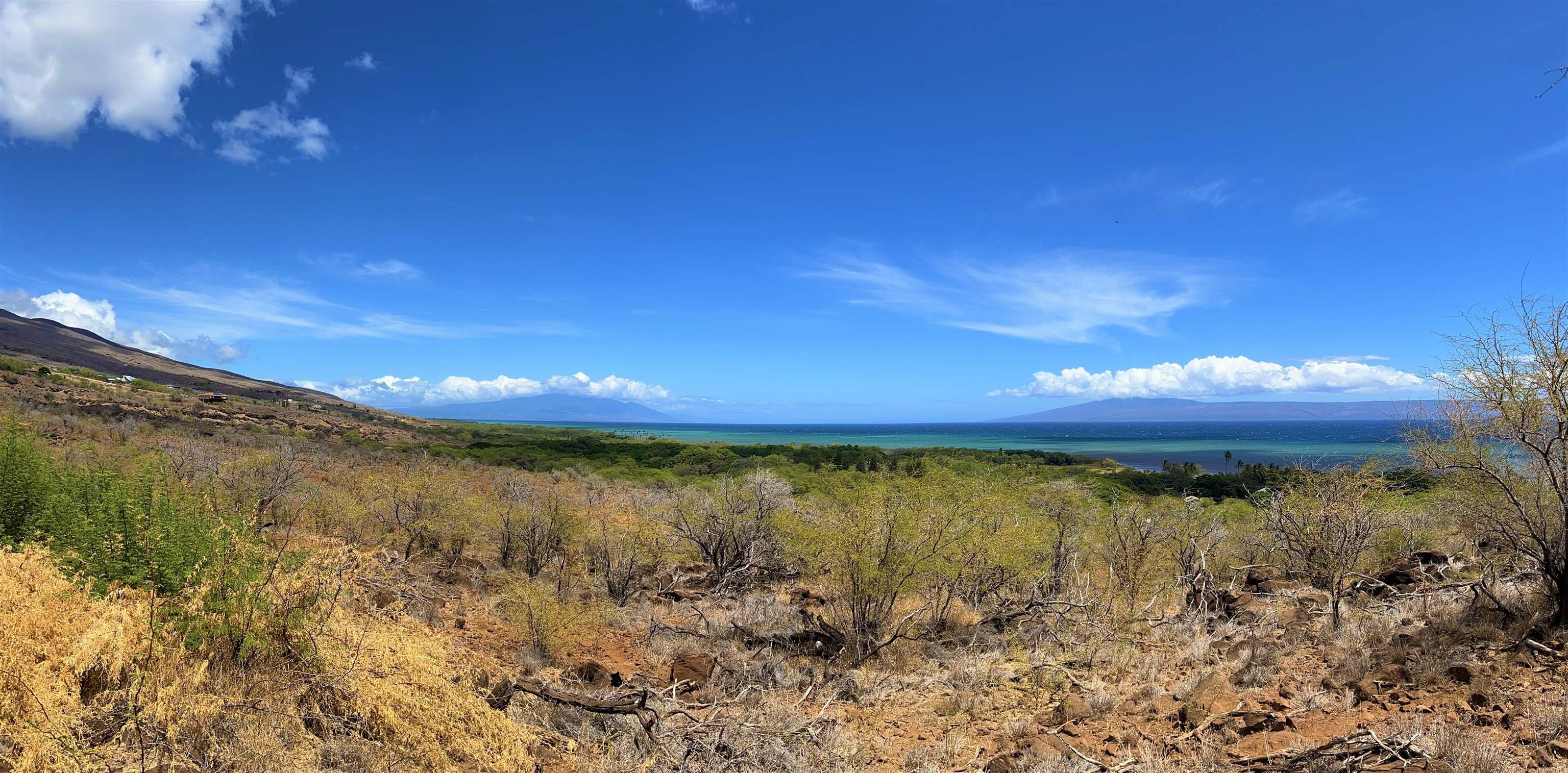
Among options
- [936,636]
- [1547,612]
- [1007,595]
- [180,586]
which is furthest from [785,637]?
[1547,612]

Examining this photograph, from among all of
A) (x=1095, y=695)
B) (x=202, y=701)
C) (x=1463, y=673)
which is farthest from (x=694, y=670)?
(x=1463, y=673)

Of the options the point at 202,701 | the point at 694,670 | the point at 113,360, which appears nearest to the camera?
the point at 202,701

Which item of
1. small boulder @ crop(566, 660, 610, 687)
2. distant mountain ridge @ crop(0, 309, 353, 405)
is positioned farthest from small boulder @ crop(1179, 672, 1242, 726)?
distant mountain ridge @ crop(0, 309, 353, 405)

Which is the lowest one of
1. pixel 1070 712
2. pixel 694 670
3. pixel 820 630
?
pixel 820 630

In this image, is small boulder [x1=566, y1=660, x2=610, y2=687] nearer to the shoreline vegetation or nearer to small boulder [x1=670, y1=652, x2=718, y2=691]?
the shoreline vegetation

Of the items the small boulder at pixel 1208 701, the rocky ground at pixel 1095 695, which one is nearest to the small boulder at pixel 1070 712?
the rocky ground at pixel 1095 695

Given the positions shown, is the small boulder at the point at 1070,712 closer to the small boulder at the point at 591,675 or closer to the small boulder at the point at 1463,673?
the small boulder at the point at 1463,673

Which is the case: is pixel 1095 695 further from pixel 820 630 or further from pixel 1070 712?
pixel 820 630

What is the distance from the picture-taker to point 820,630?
1420cm

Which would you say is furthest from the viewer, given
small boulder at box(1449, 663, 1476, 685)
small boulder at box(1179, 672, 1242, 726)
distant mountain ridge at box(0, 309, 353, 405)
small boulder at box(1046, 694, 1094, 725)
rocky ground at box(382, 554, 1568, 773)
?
distant mountain ridge at box(0, 309, 353, 405)

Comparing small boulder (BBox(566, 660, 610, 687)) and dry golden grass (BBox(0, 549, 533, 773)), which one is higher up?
dry golden grass (BBox(0, 549, 533, 773))

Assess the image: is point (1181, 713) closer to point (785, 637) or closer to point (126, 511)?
point (785, 637)

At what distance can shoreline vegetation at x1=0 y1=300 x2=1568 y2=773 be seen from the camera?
6.04 metres

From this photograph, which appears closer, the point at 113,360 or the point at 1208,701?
the point at 1208,701
